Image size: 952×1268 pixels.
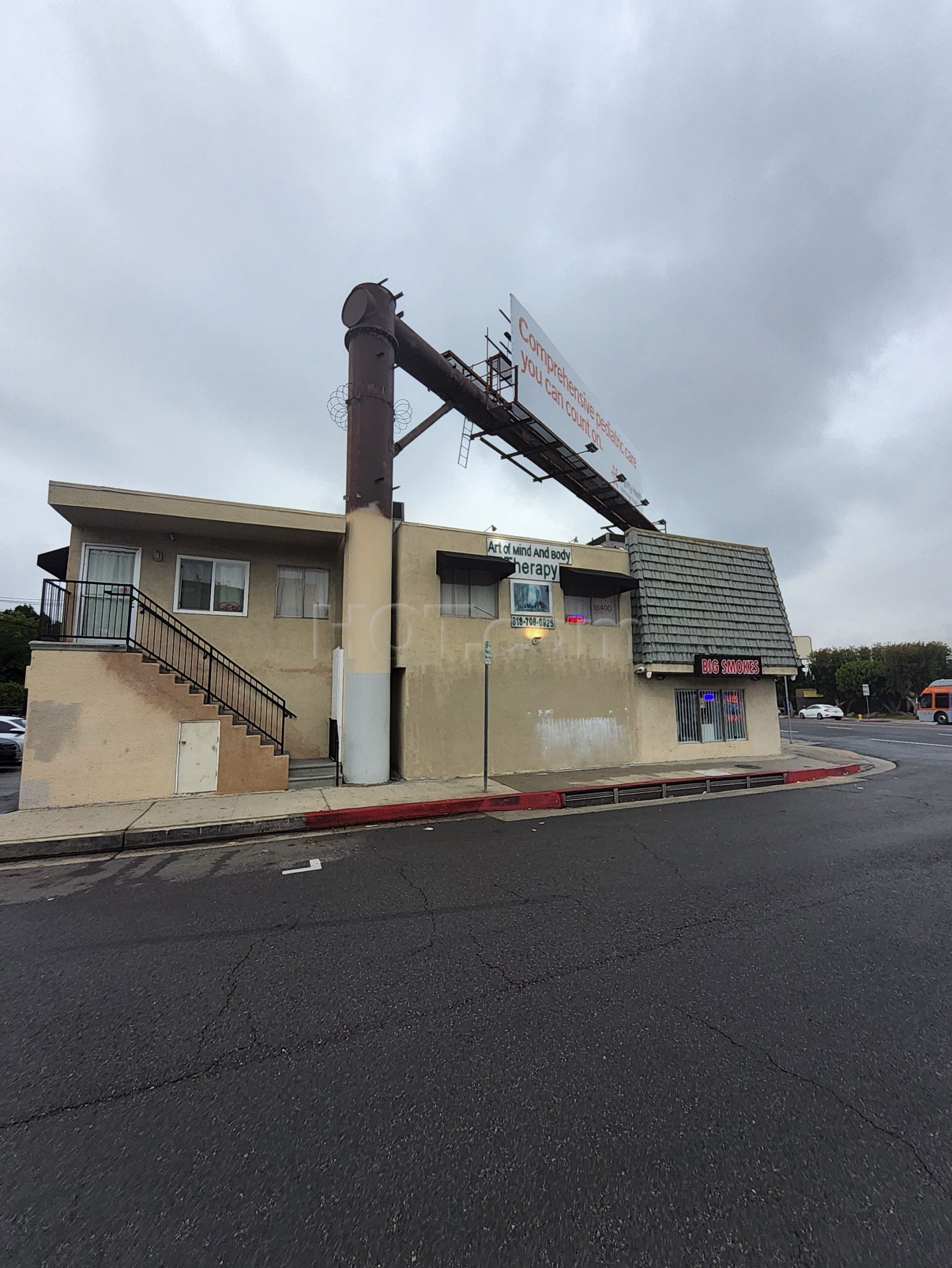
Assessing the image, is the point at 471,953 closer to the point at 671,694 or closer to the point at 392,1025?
the point at 392,1025

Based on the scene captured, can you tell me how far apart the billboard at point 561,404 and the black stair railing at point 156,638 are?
10.3 m

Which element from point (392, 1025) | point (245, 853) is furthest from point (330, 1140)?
point (245, 853)

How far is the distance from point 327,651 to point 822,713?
159 feet

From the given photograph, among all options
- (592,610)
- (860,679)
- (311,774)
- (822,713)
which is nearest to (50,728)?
(311,774)

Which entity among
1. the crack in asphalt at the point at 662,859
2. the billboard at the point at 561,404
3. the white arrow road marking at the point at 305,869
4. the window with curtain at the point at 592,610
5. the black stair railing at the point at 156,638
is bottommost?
the crack in asphalt at the point at 662,859

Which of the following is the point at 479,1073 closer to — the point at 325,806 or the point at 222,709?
the point at 325,806

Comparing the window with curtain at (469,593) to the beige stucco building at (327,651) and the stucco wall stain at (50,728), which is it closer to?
the beige stucco building at (327,651)

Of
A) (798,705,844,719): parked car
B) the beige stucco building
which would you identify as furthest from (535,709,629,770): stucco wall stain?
(798,705,844,719): parked car

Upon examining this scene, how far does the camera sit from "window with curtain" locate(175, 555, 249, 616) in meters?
11.7

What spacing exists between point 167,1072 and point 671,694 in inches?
567

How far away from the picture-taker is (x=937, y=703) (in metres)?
37.9

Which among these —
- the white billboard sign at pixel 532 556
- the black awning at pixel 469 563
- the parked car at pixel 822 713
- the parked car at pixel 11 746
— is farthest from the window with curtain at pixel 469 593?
the parked car at pixel 822 713

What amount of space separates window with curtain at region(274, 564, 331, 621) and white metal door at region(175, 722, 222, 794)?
11.3 feet

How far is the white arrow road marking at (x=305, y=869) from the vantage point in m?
6.01
